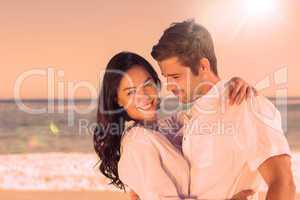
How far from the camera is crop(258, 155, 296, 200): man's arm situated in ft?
3.48

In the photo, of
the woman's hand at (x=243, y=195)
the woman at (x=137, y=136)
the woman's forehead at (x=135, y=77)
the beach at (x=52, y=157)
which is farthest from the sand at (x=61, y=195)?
the woman's hand at (x=243, y=195)

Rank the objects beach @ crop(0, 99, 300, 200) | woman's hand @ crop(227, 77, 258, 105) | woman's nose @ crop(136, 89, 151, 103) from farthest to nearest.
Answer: beach @ crop(0, 99, 300, 200)
woman's nose @ crop(136, 89, 151, 103)
woman's hand @ crop(227, 77, 258, 105)

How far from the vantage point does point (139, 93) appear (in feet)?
4.91

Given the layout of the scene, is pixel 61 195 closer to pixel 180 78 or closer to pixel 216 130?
pixel 180 78

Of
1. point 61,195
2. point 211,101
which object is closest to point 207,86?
point 211,101

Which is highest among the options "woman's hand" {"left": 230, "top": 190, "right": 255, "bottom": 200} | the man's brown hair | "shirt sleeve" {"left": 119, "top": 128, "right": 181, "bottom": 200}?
the man's brown hair

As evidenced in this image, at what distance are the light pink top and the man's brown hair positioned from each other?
211mm

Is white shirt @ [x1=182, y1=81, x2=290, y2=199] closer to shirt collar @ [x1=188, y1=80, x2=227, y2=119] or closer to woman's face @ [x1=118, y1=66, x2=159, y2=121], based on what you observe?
shirt collar @ [x1=188, y1=80, x2=227, y2=119]

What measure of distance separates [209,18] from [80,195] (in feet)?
19.2

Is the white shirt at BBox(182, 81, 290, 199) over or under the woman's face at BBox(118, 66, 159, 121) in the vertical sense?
under

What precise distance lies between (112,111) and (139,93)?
13cm

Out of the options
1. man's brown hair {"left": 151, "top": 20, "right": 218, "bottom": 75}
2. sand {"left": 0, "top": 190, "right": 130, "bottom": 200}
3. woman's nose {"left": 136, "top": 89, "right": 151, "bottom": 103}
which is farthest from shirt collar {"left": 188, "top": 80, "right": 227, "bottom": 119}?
sand {"left": 0, "top": 190, "right": 130, "bottom": 200}

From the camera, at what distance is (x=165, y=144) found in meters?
1.36

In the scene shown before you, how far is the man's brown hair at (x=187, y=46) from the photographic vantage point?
4.56 feet
